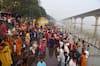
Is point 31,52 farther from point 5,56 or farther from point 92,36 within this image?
point 92,36

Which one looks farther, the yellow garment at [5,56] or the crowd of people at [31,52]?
the crowd of people at [31,52]

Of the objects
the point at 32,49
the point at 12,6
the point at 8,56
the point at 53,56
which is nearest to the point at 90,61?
the point at 53,56

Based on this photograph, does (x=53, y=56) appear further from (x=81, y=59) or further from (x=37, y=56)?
(x=81, y=59)

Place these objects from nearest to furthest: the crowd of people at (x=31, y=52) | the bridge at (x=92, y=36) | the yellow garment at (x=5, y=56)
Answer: the yellow garment at (x=5, y=56) → the crowd of people at (x=31, y=52) → the bridge at (x=92, y=36)

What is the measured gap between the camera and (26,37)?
57.8 ft

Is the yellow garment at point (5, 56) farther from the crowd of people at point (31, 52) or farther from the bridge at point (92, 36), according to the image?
the bridge at point (92, 36)

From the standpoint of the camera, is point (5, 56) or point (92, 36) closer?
point (5, 56)

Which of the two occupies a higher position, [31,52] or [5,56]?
[5,56]

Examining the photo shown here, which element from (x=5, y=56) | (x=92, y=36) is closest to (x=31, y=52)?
(x=5, y=56)

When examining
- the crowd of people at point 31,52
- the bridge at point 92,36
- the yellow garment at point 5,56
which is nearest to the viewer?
the yellow garment at point 5,56

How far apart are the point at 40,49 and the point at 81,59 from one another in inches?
148

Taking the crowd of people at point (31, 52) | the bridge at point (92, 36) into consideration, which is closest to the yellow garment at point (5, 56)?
the crowd of people at point (31, 52)

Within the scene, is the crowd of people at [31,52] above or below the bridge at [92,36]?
above

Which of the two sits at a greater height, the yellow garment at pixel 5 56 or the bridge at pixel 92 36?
the yellow garment at pixel 5 56
